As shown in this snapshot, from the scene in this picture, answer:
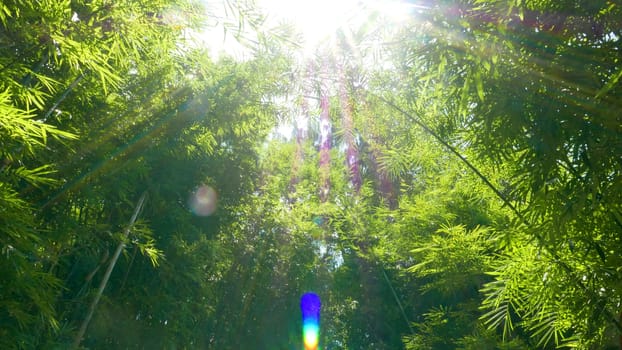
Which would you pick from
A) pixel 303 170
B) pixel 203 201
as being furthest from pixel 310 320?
pixel 203 201

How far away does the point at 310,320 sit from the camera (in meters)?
5.88

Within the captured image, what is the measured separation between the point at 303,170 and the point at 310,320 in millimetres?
1904

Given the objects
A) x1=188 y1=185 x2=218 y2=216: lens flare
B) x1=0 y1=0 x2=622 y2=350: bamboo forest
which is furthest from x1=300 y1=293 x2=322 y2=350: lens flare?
x1=188 y1=185 x2=218 y2=216: lens flare

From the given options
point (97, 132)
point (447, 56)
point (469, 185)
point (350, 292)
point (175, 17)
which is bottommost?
point (447, 56)

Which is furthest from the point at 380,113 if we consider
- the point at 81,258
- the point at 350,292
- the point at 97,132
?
the point at 350,292

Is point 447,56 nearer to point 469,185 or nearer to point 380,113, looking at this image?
point 380,113

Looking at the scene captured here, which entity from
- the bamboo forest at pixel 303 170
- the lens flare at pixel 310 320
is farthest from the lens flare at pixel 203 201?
the lens flare at pixel 310 320

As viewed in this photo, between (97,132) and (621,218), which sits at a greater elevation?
(97,132)

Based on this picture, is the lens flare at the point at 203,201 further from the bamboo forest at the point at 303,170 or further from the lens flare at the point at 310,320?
the lens flare at the point at 310,320

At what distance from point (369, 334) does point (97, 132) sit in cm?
447

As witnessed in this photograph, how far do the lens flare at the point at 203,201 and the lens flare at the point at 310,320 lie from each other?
6.18 feet

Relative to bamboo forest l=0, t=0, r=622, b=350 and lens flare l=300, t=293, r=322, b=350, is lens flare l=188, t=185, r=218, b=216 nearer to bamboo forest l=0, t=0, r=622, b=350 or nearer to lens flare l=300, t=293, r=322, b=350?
bamboo forest l=0, t=0, r=622, b=350

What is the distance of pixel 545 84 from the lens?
143 cm

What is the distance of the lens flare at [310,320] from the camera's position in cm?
577
